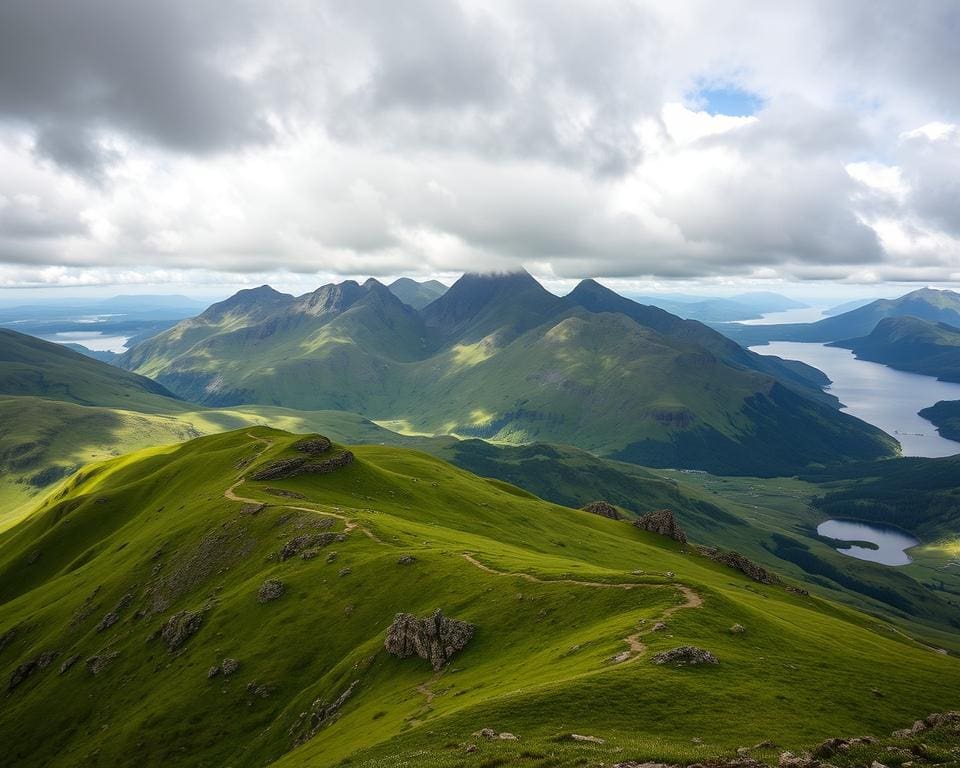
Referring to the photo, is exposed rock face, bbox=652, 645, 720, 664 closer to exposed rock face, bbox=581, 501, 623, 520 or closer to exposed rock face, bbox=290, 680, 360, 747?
exposed rock face, bbox=290, 680, 360, 747

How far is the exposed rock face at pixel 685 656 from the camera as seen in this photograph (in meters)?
44.5

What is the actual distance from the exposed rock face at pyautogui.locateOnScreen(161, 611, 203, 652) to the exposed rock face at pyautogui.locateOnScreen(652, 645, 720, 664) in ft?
235

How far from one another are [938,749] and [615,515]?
526 feet

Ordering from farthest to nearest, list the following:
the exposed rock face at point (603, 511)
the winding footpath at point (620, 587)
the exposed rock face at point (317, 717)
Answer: the exposed rock face at point (603, 511) → the exposed rock face at point (317, 717) → the winding footpath at point (620, 587)

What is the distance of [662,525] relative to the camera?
510 feet

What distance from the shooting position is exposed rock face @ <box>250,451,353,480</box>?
433 feet

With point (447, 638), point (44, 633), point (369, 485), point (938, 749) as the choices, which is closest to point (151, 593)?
point (44, 633)

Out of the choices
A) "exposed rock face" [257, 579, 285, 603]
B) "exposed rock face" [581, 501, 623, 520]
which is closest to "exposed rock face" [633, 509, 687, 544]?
"exposed rock face" [581, 501, 623, 520]

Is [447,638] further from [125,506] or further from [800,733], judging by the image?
[125,506]

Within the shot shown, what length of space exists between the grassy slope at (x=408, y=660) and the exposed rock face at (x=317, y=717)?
1345mm

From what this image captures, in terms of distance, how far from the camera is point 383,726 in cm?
4838

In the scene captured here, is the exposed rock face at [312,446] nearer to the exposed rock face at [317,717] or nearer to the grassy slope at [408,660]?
the grassy slope at [408,660]

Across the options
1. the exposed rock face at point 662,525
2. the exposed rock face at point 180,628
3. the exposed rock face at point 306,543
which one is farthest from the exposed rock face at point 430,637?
the exposed rock face at point 662,525

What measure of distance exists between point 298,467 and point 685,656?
107 meters
